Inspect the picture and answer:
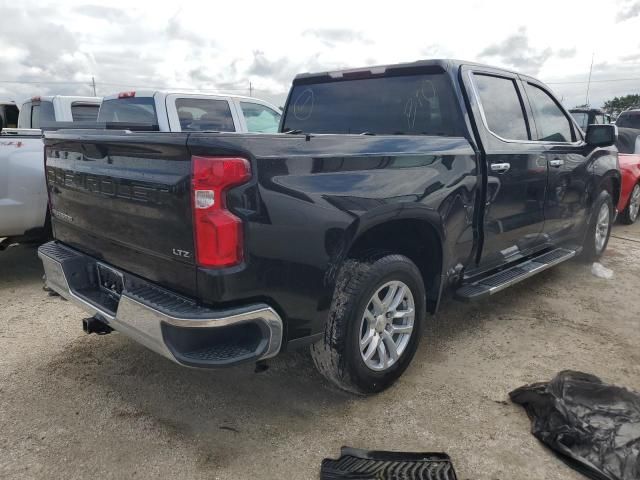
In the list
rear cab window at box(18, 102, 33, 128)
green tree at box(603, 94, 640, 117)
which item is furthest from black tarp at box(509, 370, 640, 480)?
green tree at box(603, 94, 640, 117)

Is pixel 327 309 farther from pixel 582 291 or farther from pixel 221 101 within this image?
pixel 221 101

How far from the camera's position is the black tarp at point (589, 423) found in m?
2.37

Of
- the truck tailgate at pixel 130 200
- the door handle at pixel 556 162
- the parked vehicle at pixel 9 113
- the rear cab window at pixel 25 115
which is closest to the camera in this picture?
the truck tailgate at pixel 130 200

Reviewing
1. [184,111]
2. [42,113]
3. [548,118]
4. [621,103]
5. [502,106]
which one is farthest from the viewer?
[621,103]

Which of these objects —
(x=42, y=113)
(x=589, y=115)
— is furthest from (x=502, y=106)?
(x=42, y=113)

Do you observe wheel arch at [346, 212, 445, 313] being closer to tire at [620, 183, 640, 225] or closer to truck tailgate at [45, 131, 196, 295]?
truck tailgate at [45, 131, 196, 295]

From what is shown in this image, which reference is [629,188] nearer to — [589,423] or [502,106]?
[502,106]

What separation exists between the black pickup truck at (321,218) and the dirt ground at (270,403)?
1.10ft

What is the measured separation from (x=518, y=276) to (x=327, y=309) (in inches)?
78.7

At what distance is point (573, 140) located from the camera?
16.0 ft

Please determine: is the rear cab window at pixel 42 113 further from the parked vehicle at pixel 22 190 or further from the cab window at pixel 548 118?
the cab window at pixel 548 118

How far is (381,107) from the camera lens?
12.4 ft

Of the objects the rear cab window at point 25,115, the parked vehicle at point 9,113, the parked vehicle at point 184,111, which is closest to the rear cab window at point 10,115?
the parked vehicle at point 9,113

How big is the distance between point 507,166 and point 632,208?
5.96 m
